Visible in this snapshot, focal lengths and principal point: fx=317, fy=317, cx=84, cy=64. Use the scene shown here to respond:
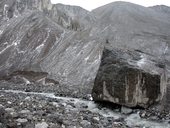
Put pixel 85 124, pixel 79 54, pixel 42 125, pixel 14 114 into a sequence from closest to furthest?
1. pixel 42 125
2. pixel 14 114
3. pixel 85 124
4. pixel 79 54

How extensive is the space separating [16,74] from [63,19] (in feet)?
86.8

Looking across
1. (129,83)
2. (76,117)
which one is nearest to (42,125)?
(76,117)

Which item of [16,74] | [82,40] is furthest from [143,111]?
[82,40]

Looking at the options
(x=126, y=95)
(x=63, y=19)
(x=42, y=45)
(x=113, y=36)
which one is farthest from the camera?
(x=63, y=19)

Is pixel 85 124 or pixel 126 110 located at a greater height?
pixel 85 124

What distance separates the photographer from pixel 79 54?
44000mm

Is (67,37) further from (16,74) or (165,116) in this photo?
(165,116)

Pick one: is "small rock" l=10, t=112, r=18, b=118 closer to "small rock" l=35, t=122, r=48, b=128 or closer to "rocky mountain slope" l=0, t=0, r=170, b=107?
"small rock" l=35, t=122, r=48, b=128

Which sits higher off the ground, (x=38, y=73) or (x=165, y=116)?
(x=165, y=116)

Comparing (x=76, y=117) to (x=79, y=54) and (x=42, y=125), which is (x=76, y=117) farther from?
(x=79, y=54)

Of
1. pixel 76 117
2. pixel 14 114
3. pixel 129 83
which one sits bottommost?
pixel 76 117

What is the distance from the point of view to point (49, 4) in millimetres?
67062

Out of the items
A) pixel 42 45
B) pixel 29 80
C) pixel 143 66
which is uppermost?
pixel 143 66

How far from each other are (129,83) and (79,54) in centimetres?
2641
